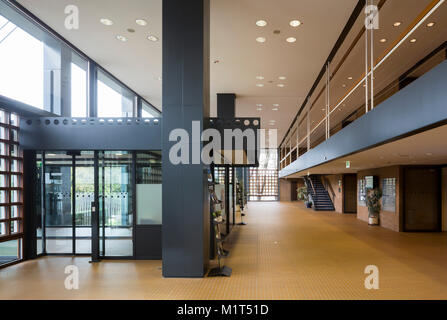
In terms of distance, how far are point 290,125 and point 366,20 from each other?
11.7m

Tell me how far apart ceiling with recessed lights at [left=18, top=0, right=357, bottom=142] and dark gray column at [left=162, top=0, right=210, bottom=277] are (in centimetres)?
64

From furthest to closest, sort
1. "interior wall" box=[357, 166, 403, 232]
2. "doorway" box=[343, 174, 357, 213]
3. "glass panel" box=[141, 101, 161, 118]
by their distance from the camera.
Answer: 1. "doorway" box=[343, 174, 357, 213]
2. "glass panel" box=[141, 101, 161, 118]
3. "interior wall" box=[357, 166, 403, 232]

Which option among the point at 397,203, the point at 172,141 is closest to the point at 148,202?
the point at 172,141

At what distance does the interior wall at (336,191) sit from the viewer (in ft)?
55.0

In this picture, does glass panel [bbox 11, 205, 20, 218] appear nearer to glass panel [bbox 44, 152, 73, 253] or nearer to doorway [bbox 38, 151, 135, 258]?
doorway [bbox 38, 151, 135, 258]

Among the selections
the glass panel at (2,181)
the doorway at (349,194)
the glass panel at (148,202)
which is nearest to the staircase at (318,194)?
the doorway at (349,194)

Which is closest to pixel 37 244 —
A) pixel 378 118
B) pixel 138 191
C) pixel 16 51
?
pixel 138 191

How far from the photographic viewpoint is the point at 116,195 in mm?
6945

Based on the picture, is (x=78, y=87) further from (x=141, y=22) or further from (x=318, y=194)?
(x=318, y=194)

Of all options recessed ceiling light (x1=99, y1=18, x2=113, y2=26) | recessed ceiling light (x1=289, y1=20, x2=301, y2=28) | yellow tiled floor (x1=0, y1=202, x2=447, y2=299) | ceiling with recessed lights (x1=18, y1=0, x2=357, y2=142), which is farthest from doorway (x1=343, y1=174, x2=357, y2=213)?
recessed ceiling light (x1=99, y1=18, x2=113, y2=26)

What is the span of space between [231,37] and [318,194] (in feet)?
48.6

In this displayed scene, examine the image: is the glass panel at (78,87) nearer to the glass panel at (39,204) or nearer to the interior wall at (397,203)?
the glass panel at (39,204)

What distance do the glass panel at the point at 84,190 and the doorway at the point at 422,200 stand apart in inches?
397

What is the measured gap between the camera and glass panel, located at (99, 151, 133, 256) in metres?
6.88
